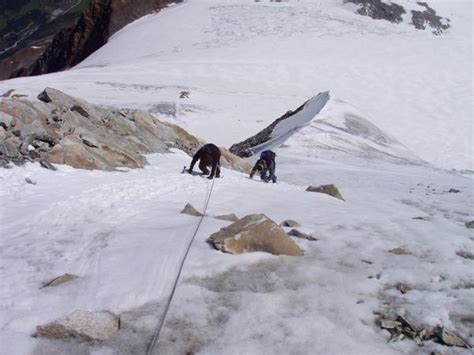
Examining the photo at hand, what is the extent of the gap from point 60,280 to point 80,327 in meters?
1.06

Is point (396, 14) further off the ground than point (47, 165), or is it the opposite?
point (396, 14)

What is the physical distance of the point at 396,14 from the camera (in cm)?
5316

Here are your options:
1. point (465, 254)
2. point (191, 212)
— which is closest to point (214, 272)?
point (191, 212)

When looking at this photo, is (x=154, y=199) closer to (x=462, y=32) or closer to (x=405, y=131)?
(x=405, y=131)

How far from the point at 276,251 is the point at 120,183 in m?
4.30

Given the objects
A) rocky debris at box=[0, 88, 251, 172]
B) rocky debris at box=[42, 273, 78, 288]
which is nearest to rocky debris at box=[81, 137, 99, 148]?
rocky debris at box=[0, 88, 251, 172]

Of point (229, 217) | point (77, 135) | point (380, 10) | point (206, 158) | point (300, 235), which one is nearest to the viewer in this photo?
point (300, 235)

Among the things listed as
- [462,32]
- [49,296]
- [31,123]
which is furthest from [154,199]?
[462,32]

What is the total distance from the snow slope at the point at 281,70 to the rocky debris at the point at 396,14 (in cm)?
92

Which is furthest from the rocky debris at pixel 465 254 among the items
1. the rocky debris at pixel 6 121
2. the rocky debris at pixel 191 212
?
the rocky debris at pixel 6 121

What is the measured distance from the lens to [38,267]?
5.30m

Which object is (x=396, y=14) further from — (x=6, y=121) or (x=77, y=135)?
(x=6, y=121)

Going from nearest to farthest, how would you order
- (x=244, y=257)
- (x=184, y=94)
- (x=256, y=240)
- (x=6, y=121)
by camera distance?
(x=244, y=257), (x=256, y=240), (x=6, y=121), (x=184, y=94)

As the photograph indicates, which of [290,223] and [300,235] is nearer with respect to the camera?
[300,235]
